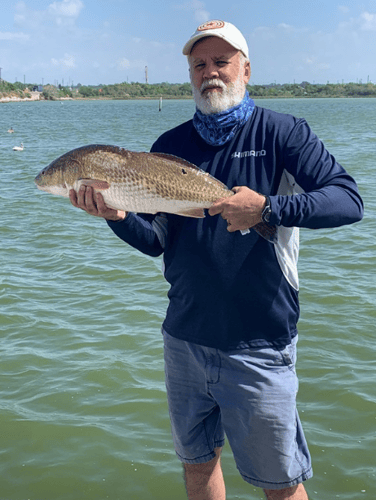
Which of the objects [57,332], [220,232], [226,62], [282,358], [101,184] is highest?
[226,62]

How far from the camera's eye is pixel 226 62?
11.3 ft

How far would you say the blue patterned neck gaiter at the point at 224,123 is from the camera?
3.42 metres

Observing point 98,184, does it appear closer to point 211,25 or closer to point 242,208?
point 242,208

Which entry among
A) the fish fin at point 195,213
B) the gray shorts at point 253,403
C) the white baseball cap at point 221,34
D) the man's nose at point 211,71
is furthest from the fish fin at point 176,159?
the gray shorts at point 253,403

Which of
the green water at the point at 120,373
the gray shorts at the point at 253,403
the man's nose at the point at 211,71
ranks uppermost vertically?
the man's nose at the point at 211,71

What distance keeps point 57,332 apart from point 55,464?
3002 millimetres

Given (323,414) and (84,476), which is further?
(323,414)

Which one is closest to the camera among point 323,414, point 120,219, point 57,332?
point 120,219

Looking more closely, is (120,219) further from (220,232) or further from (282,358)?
(282,358)

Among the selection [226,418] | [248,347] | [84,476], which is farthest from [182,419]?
[84,476]

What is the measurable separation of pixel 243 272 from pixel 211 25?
137 cm

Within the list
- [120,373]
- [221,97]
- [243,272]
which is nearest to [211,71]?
[221,97]

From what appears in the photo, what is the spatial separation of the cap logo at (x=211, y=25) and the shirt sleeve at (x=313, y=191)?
26.7 inches

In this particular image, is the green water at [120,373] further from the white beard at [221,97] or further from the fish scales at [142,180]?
the white beard at [221,97]
